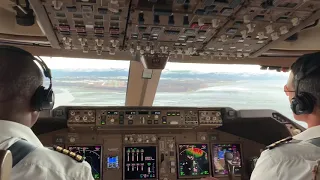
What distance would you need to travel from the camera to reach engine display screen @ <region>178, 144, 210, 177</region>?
3.11m

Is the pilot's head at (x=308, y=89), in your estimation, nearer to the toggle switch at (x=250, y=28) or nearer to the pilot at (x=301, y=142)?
the pilot at (x=301, y=142)

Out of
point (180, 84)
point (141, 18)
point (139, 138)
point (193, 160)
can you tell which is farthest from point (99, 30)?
point (180, 84)

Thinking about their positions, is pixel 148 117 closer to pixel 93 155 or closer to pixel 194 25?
pixel 93 155

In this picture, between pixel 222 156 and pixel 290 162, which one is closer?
pixel 290 162

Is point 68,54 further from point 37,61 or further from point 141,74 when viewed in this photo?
point 37,61

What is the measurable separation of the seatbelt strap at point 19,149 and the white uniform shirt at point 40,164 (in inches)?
0.5

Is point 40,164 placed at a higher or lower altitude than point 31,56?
lower

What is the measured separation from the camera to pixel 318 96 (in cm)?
149

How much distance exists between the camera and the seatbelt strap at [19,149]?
42.2 inches

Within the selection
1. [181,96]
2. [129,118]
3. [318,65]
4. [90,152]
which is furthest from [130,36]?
[181,96]

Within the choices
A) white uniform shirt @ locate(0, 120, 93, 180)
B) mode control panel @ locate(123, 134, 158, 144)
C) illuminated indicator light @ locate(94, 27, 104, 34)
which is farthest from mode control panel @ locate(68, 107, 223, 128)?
white uniform shirt @ locate(0, 120, 93, 180)

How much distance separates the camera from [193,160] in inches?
123

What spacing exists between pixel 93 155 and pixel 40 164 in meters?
1.94

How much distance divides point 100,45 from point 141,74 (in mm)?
1580
